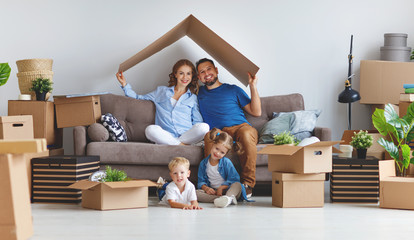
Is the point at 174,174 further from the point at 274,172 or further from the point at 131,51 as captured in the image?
the point at 131,51

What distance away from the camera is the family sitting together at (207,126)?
3875 mm

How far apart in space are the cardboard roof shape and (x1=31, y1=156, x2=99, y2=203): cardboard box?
3.56 feet

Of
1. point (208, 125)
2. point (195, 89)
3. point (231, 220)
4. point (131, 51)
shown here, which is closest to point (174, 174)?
point (231, 220)

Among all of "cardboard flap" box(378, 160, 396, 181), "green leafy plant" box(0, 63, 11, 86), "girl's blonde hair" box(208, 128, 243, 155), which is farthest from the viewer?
"green leafy plant" box(0, 63, 11, 86)

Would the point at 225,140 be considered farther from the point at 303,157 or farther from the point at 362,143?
the point at 362,143

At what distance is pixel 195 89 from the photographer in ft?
16.0

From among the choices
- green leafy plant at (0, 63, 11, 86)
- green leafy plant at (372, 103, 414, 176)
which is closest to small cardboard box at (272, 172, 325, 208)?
green leafy plant at (372, 103, 414, 176)

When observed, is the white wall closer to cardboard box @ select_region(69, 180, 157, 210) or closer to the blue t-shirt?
the blue t-shirt

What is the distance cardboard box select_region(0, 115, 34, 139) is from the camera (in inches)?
158

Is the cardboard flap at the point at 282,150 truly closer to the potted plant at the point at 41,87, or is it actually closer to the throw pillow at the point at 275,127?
the throw pillow at the point at 275,127

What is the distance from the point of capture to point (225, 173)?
3953mm

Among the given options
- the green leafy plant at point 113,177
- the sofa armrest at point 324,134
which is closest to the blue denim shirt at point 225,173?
the green leafy plant at point 113,177

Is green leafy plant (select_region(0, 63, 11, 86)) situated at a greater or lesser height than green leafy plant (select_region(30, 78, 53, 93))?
greater

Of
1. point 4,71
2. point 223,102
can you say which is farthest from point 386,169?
point 4,71
